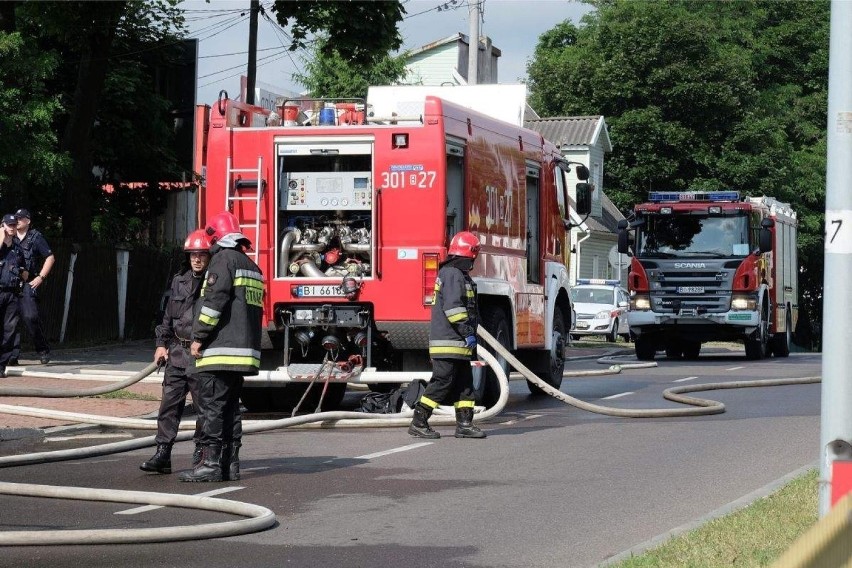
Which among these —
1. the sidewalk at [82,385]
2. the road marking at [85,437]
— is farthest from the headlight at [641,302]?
the road marking at [85,437]

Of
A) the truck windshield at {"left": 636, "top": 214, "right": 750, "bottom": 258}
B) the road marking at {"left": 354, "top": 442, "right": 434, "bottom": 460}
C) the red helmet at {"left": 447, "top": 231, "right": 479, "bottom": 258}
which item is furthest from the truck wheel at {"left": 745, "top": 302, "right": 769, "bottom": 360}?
the road marking at {"left": 354, "top": 442, "right": 434, "bottom": 460}

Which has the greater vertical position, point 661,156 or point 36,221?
point 661,156

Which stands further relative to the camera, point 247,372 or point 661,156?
point 661,156

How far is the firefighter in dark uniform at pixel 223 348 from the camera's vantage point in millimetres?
9750

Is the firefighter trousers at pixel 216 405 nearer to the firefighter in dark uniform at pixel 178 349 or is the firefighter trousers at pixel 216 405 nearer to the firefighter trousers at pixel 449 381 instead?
the firefighter in dark uniform at pixel 178 349

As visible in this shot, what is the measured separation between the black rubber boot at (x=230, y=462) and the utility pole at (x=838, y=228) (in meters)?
4.80

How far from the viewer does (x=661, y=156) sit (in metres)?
53.9

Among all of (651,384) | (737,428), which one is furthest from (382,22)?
(737,428)

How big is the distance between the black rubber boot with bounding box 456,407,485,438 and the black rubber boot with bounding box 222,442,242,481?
3.23 meters

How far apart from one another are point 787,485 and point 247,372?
3652mm

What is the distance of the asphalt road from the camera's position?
7.26 meters

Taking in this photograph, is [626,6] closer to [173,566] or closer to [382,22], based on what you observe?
[382,22]

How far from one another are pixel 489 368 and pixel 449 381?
296 centimetres

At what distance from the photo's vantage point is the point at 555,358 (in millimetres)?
17625
